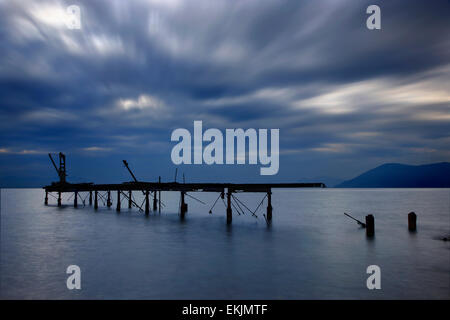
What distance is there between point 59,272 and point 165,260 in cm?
659

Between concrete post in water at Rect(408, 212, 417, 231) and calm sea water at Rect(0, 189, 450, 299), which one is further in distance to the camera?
concrete post in water at Rect(408, 212, 417, 231)

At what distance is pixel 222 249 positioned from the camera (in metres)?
25.1

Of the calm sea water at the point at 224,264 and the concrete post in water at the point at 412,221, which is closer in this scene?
the calm sea water at the point at 224,264

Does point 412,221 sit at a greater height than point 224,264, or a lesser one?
greater

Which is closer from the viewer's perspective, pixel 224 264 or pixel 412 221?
pixel 224 264

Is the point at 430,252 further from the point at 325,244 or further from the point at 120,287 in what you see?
the point at 120,287

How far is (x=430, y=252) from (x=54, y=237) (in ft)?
113

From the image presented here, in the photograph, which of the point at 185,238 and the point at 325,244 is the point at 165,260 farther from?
the point at 325,244

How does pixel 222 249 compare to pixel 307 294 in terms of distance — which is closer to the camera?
pixel 307 294

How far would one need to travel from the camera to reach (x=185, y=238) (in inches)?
1200

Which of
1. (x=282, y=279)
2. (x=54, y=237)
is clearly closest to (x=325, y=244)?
(x=282, y=279)

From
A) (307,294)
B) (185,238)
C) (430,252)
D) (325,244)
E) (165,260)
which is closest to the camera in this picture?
(307,294)
